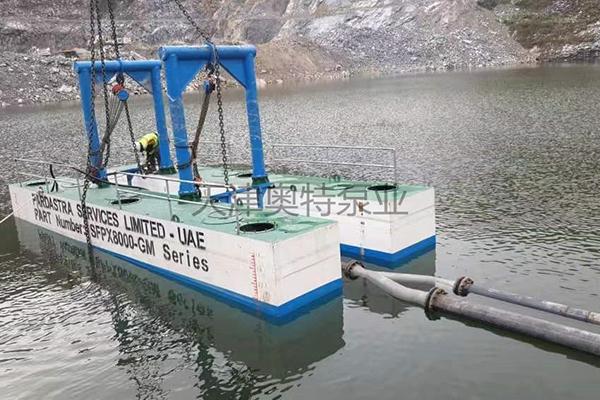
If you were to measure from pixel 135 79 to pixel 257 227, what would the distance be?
406 inches

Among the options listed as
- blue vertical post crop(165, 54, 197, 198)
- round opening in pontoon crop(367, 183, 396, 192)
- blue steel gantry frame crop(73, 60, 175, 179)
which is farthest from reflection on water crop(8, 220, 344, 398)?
blue steel gantry frame crop(73, 60, 175, 179)

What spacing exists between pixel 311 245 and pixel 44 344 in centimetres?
595

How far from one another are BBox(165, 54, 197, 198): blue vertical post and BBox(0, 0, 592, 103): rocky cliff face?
100801 mm

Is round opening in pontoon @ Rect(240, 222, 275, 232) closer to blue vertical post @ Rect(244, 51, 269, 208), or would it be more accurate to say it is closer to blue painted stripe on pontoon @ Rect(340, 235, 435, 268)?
blue painted stripe on pontoon @ Rect(340, 235, 435, 268)

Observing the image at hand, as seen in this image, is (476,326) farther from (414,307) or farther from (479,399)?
(479,399)

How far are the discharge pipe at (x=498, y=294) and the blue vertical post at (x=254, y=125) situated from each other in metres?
5.13

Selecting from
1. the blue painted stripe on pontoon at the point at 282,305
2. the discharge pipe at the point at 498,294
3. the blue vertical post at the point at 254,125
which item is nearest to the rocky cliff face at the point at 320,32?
the blue vertical post at the point at 254,125

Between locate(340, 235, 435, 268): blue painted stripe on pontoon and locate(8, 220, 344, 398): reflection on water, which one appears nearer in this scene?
locate(8, 220, 344, 398): reflection on water

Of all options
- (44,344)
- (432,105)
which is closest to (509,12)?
(432,105)

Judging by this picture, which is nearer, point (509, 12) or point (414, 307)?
point (414, 307)

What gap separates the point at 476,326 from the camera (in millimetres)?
11102

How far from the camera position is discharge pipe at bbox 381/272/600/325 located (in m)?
10.5

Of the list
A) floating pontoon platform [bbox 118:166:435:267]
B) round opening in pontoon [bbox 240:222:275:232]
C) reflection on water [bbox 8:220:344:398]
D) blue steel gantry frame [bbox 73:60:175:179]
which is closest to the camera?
reflection on water [bbox 8:220:344:398]

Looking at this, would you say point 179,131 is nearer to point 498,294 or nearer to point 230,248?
point 230,248
